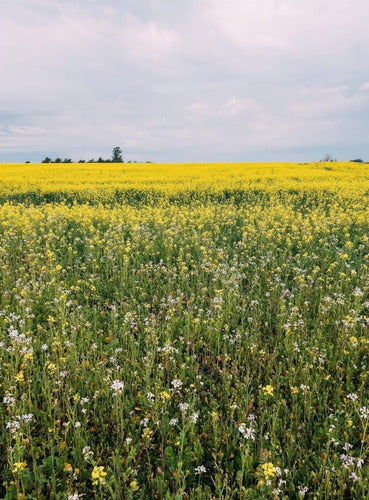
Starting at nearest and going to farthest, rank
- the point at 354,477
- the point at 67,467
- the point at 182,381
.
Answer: the point at 354,477
the point at 67,467
the point at 182,381

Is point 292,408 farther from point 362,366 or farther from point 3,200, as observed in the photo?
point 3,200

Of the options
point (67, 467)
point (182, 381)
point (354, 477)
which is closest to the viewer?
point (354, 477)

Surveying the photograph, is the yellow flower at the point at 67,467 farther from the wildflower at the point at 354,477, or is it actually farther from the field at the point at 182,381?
the wildflower at the point at 354,477

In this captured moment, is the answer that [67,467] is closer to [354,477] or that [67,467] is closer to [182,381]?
[182,381]

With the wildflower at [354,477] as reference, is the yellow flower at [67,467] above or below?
below

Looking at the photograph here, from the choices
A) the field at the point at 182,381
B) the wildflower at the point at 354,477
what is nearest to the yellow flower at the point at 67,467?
the field at the point at 182,381

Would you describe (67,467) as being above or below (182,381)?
below

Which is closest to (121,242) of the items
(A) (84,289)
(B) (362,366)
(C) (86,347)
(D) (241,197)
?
(A) (84,289)

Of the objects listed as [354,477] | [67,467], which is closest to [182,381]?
[67,467]

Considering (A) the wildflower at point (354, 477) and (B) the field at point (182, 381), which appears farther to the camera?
(B) the field at point (182, 381)

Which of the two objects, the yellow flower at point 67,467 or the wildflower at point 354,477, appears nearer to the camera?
the wildflower at point 354,477

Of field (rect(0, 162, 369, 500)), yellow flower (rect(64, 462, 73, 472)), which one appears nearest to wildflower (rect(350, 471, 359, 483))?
field (rect(0, 162, 369, 500))

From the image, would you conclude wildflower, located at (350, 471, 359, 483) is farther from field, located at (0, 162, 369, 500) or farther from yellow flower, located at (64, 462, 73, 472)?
yellow flower, located at (64, 462, 73, 472)

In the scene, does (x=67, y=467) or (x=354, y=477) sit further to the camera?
(x=67, y=467)
